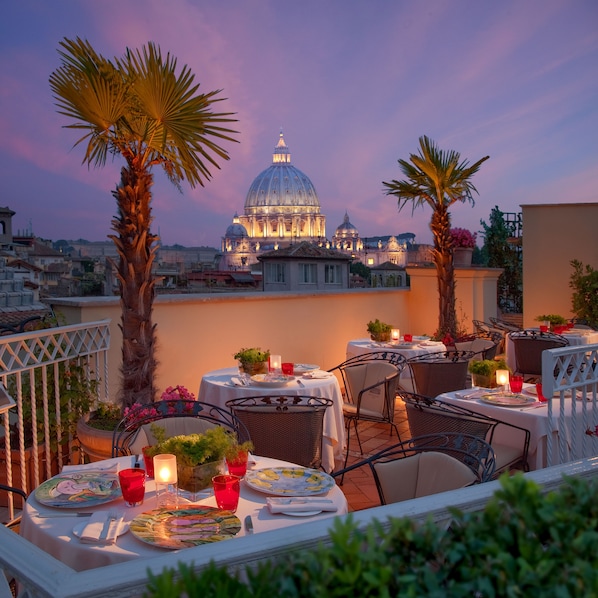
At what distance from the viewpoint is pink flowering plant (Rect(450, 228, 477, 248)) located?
999 centimetres

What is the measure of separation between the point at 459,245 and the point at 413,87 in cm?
778

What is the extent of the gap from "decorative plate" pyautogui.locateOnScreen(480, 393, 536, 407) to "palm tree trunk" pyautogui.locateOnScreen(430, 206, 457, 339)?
483 cm

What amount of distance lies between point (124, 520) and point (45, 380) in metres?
2.22

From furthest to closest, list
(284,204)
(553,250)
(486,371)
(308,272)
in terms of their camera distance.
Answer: (284,204) < (308,272) < (553,250) < (486,371)

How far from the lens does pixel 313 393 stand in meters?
4.63

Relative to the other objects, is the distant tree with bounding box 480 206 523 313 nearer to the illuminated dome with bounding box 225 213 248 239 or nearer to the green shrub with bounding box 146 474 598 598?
the green shrub with bounding box 146 474 598 598

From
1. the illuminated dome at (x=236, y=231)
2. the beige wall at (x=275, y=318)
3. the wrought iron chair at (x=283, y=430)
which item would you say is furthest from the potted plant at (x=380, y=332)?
the illuminated dome at (x=236, y=231)

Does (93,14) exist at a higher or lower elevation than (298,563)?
higher

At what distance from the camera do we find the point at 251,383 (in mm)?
A: 4727

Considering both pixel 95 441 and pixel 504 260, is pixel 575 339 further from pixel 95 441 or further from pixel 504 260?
pixel 95 441

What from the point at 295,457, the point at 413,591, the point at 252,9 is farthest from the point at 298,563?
the point at 252,9

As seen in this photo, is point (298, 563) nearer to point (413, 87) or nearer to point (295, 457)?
point (295, 457)

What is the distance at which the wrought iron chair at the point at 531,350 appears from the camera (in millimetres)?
7058

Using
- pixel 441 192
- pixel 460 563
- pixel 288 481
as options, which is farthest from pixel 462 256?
pixel 460 563
